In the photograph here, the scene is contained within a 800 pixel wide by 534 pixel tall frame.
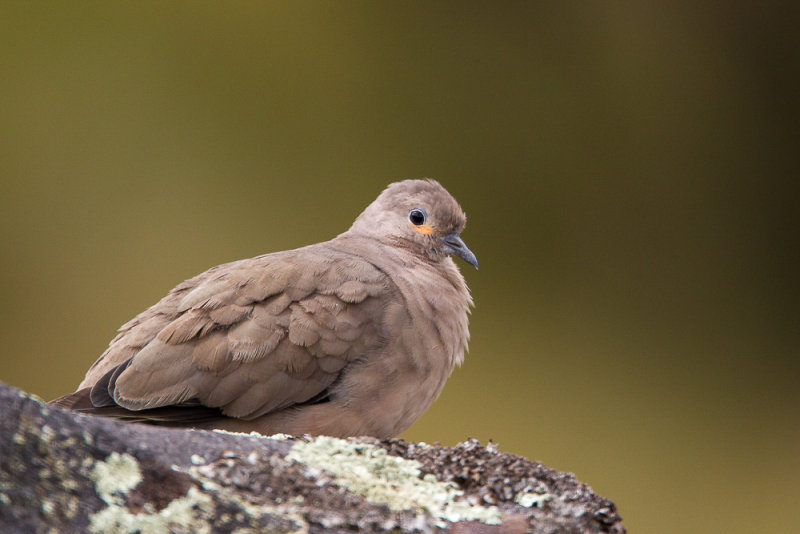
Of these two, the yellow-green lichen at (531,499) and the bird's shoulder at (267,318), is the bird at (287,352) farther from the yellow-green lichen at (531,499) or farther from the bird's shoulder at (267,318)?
the yellow-green lichen at (531,499)

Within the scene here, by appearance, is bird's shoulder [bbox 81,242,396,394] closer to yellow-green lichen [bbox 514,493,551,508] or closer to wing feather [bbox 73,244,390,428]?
wing feather [bbox 73,244,390,428]

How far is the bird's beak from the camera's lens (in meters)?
3.94

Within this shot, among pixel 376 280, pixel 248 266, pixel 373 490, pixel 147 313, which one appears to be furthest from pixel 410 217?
pixel 373 490

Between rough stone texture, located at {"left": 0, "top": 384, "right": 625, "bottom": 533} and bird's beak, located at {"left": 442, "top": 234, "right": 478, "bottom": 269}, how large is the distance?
1.72 m

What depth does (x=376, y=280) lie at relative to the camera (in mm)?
3406

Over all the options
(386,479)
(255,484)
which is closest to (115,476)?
(255,484)

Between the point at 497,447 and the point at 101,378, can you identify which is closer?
the point at 497,447

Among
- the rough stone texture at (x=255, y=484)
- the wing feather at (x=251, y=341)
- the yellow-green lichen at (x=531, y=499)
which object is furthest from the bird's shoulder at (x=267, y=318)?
the yellow-green lichen at (x=531, y=499)

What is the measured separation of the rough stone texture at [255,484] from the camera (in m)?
1.53

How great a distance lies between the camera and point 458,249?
3953 millimetres

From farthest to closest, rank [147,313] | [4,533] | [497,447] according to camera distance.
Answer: [147,313] < [497,447] < [4,533]

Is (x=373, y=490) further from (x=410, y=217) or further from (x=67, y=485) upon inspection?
(x=410, y=217)

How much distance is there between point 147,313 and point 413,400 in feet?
3.57

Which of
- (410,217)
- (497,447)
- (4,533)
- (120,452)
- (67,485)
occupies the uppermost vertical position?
(410,217)
